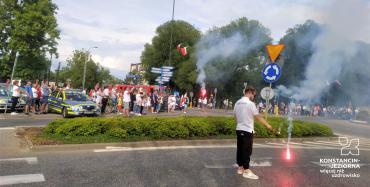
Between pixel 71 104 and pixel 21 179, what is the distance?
12.4m

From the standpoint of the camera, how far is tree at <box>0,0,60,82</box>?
36.5 metres

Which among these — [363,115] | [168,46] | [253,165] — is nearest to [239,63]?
[363,115]

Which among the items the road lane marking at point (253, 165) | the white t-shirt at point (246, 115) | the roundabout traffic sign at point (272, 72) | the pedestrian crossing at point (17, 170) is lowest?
the pedestrian crossing at point (17, 170)

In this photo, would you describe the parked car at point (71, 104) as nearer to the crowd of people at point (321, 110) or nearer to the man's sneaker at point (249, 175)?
the man's sneaker at point (249, 175)

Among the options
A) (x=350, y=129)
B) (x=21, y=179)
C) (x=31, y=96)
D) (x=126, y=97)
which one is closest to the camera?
(x=21, y=179)

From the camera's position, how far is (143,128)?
1142 centimetres

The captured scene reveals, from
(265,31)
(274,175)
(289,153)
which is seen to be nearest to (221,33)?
(265,31)

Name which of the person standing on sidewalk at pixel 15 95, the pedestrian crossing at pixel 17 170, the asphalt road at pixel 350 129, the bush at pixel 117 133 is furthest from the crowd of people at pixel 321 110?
the pedestrian crossing at pixel 17 170

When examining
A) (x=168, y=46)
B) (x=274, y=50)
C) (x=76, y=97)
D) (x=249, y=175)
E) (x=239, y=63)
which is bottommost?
(x=249, y=175)

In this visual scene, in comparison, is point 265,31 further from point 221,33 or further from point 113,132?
point 113,132

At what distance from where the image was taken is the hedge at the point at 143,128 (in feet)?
35.0

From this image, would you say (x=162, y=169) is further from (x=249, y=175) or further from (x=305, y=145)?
(x=305, y=145)

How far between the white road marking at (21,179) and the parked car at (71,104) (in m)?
11.9

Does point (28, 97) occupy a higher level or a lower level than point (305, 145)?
higher
